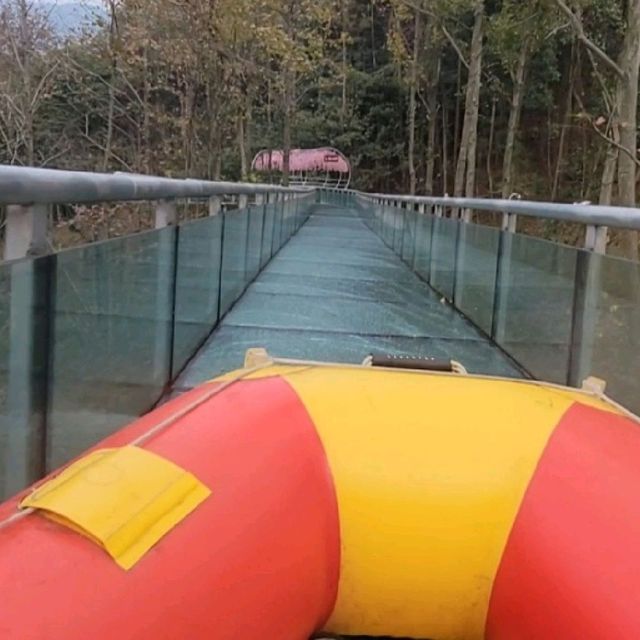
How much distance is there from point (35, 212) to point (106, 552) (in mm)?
819

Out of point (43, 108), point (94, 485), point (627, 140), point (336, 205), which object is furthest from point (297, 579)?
point (336, 205)

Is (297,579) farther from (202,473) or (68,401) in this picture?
(68,401)

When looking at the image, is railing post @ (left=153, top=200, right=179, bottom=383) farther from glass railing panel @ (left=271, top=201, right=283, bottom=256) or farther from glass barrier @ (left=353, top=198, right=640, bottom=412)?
glass railing panel @ (left=271, top=201, right=283, bottom=256)

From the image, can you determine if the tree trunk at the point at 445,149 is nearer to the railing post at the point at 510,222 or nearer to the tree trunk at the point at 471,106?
the tree trunk at the point at 471,106

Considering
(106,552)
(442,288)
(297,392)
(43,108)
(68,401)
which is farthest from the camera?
(43,108)

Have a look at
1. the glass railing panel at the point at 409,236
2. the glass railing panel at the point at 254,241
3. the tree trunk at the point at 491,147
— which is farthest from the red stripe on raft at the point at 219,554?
the tree trunk at the point at 491,147

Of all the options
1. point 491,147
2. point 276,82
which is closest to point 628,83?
point 276,82

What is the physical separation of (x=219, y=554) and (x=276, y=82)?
716 inches

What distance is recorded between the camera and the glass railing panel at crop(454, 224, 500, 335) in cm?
443

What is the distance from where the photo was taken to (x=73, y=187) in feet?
5.48

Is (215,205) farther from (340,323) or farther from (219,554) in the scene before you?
(219,554)

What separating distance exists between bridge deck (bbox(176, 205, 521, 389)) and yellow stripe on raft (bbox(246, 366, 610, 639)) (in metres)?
1.92

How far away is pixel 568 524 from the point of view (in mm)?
1236

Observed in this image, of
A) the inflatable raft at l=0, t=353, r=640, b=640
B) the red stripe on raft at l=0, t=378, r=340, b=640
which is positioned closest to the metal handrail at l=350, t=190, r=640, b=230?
the inflatable raft at l=0, t=353, r=640, b=640
